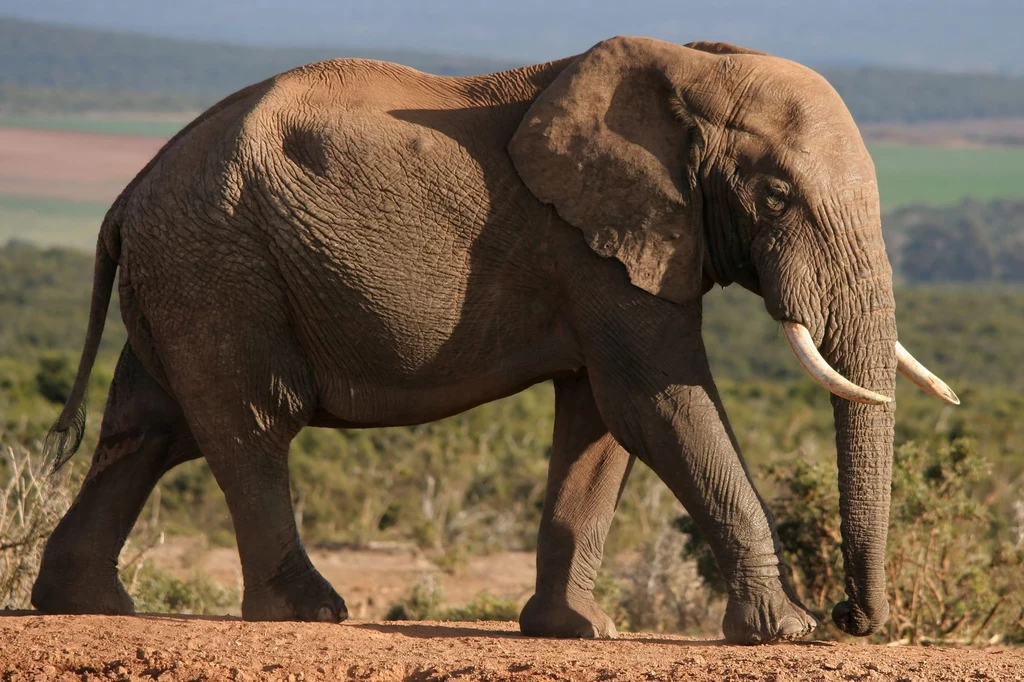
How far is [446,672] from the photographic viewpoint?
6133 mm

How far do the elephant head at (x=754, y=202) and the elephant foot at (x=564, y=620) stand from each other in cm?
129

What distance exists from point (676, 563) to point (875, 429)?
13.0ft

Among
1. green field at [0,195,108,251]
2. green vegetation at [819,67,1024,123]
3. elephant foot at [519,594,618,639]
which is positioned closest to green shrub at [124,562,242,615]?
elephant foot at [519,594,618,639]

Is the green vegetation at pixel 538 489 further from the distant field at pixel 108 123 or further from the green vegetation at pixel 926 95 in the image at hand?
the green vegetation at pixel 926 95

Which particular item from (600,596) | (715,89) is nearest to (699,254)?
(715,89)

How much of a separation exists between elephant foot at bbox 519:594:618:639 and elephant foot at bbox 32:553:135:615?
2.11 meters

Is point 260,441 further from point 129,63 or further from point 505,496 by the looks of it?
point 129,63

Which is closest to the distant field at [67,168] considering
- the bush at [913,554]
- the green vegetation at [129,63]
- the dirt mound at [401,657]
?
the bush at [913,554]

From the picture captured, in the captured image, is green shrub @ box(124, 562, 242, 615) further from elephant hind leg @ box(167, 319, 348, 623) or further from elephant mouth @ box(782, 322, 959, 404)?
elephant mouth @ box(782, 322, 959, 404)

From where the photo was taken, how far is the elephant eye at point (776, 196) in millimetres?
6379

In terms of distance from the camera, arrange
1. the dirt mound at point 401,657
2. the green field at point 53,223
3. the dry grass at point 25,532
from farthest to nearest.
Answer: the green field at point 53,223 < the dry grass at point 25,532 < the dirt mound at point 401,657

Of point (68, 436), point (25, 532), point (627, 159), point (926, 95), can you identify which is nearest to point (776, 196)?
point (627, 159)

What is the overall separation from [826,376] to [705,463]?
24.8 inches

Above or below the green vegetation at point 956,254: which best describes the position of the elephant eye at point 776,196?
below
